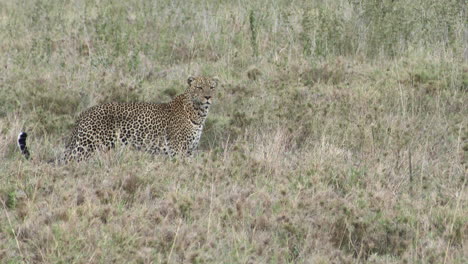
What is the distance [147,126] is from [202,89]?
643 millimetres

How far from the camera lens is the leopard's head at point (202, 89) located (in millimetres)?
8359

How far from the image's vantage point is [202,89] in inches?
330

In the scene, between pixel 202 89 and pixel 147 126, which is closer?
pixel 147 126

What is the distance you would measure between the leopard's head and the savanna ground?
0.46 meters

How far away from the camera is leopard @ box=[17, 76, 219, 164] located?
7770 millimetres

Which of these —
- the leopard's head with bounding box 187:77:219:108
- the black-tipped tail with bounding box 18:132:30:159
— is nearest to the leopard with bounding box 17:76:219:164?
the leopard's head with bounding box 187:77:219:108

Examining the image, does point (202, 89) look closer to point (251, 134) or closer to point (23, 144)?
point (251, 134)

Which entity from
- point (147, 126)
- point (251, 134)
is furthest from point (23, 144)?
point (251, 134)

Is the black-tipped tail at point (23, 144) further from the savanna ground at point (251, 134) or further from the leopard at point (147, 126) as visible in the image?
the leopard at point (147, 126)

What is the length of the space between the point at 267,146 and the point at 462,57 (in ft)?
11.6

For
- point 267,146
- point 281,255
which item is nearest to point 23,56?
point 267,146

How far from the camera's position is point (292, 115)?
880 cm

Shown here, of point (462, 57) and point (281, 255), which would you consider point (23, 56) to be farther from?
point (281, 255)

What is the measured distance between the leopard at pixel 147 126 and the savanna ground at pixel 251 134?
13.6 inches
